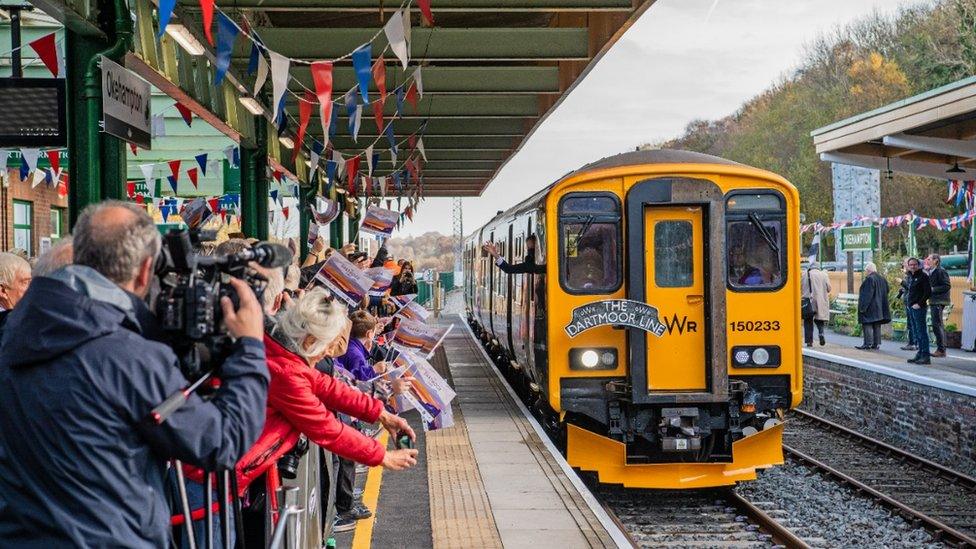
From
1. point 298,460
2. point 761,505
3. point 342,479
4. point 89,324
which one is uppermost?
point 89,324

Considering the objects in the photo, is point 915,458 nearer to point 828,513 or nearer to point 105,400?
point 828,513

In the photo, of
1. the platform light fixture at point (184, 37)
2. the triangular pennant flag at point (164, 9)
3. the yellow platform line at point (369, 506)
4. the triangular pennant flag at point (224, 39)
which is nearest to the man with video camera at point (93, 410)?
the triangular pennant flag at point (164, 9)

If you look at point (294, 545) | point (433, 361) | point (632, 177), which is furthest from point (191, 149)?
point (294, 545)

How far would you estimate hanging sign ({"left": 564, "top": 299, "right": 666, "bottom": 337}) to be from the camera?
350 inches

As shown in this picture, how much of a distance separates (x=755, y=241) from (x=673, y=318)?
40.6 inches

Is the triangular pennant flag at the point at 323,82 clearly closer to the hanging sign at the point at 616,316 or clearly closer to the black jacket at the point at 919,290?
the hanging sign at the point at 616,316

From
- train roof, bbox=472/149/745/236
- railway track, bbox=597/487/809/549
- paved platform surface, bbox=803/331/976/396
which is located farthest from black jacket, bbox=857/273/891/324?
train roof, bbox=472/149/745/236

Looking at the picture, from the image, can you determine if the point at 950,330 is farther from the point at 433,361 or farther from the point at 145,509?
the point at 145,509

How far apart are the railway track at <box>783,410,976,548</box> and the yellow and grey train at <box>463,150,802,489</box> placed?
148 cm

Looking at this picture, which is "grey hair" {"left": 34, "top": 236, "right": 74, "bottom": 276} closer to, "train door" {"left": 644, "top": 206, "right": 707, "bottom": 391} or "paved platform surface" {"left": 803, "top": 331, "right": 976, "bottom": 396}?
"train door" {"left": 644, "top": 206, "right": 707, "bottom": 391}

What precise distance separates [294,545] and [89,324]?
155 centimetres

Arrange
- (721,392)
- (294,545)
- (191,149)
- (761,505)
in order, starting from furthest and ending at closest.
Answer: (191,149), (761,505), (721,392), (294,545)

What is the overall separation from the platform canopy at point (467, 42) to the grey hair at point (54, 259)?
477 cm

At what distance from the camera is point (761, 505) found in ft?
32.0
